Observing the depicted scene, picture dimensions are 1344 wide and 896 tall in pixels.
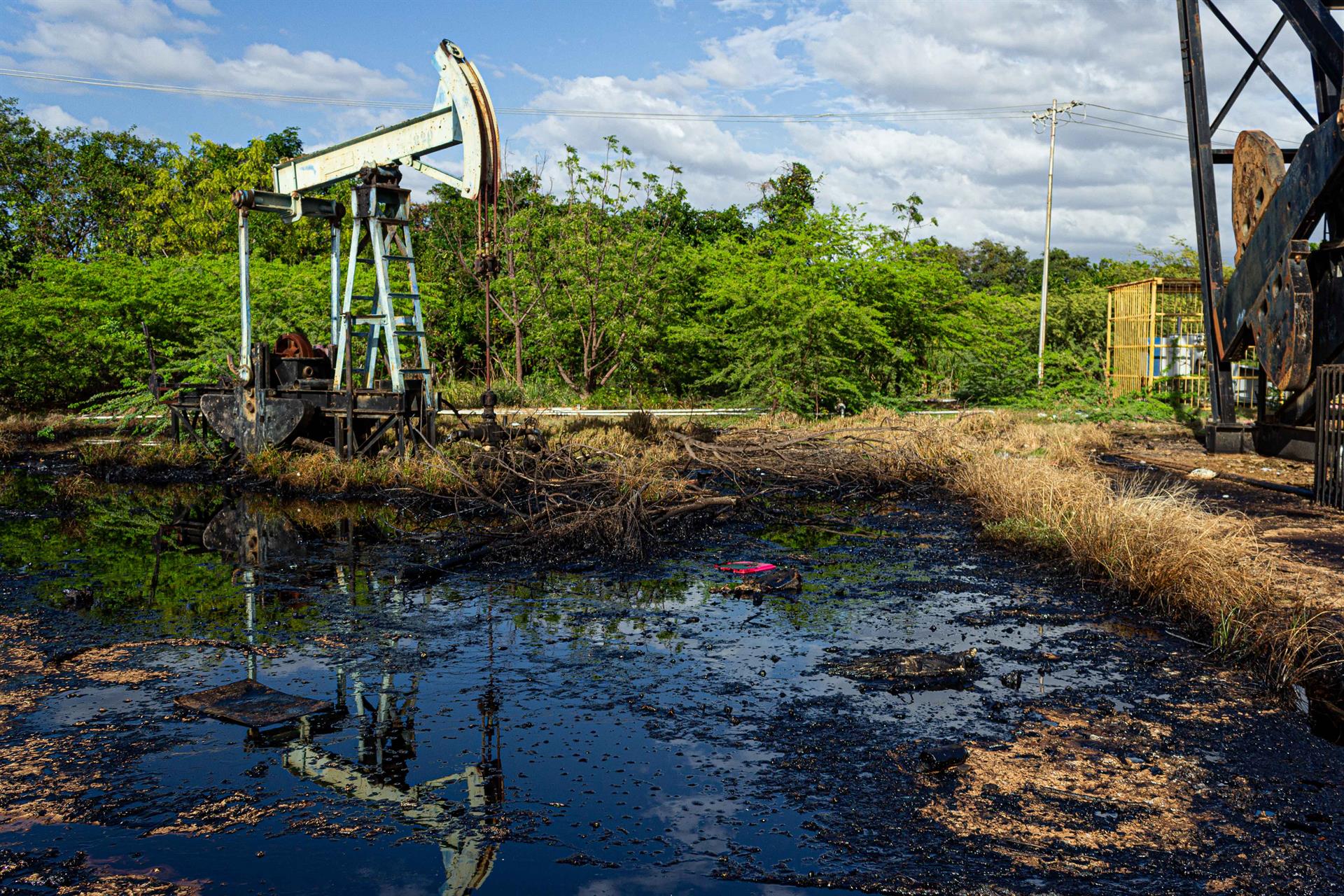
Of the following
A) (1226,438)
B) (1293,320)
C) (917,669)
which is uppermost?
(1293,320)

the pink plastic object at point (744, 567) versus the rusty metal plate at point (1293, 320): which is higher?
the rusty metal plate at point (1293, 320)

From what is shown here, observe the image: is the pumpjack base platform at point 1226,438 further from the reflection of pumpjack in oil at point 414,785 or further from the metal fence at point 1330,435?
the reflection of pumpjack in oil at point 414,785

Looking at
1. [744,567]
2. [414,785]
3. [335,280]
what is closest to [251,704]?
[414,785]

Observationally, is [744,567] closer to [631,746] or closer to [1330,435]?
[631,746]

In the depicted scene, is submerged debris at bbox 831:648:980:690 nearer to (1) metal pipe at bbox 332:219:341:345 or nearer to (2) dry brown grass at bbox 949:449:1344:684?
(2) dry brown grass at bbox 949:449:1344:684

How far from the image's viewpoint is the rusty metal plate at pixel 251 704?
5.52 m

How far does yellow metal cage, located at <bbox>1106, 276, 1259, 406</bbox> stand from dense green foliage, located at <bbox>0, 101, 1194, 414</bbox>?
1.10 m

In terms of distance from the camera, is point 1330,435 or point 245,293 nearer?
point 1330,435

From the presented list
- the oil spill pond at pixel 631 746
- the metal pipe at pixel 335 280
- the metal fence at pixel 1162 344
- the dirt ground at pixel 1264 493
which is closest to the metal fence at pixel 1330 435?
the dirt ground at pixel 1264 493

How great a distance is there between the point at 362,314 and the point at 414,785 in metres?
11.6

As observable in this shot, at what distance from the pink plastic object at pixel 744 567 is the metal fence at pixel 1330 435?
6269 mm

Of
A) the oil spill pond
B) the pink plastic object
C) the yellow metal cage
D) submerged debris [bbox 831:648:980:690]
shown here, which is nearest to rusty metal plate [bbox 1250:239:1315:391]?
the oil spill pond

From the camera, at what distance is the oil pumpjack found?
13.4m

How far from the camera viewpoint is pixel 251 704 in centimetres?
573
